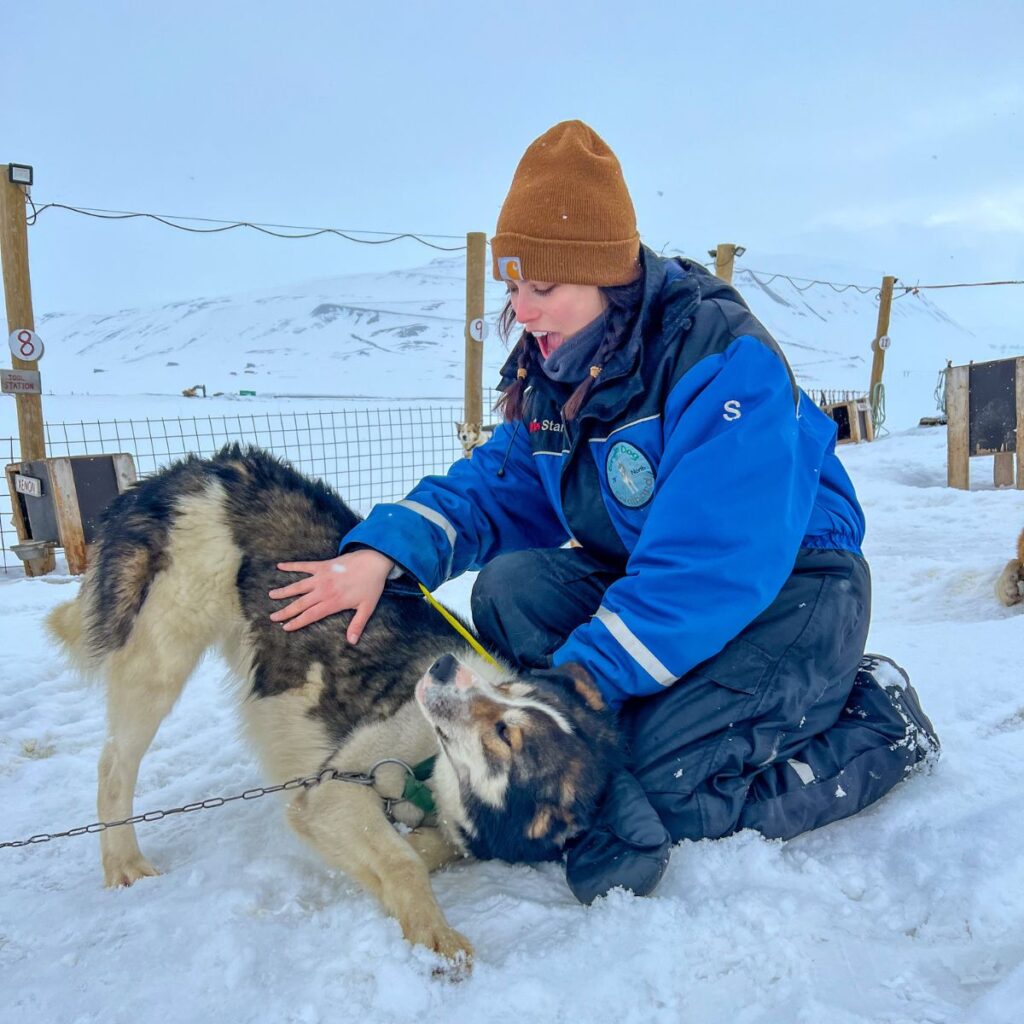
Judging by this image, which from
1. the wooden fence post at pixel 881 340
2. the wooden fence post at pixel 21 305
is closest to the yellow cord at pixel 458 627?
the wooden fence post at pixel 21 305

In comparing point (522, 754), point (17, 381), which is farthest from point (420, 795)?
point (17, 381)

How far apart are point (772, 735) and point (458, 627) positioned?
0.99m

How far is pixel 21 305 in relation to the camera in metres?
6.00

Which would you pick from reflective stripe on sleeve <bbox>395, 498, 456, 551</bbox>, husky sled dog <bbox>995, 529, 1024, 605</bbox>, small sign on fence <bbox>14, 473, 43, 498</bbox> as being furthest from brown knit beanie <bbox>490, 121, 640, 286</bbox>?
small sign on fence <bbox>14, 473, 43, 498</bbox>

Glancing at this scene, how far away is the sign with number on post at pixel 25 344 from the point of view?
19.0 feet

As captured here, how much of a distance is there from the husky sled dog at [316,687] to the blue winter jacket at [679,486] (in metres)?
0.20

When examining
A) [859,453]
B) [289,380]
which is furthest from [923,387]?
[289,380]

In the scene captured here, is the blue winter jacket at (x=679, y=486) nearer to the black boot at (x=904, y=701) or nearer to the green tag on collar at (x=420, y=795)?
the black boot at (x=904, y=701)

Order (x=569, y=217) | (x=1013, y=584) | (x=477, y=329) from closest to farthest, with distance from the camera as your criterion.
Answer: (x=569, y=217)
(x=1013, y=584)
(x=477, y=329)

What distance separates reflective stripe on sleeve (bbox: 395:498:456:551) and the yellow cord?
185mm

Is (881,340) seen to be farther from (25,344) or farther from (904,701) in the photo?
(904,701)

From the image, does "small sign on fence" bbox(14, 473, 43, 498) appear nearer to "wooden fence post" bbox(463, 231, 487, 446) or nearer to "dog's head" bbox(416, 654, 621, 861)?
"wooden fence post" bbox(463, 231, 487, 446)

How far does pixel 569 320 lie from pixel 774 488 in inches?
29.8

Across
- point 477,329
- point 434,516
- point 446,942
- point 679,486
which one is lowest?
point 446,942
